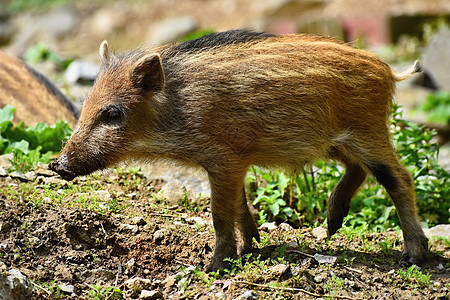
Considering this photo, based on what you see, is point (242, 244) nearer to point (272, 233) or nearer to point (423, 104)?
point (272, 233)

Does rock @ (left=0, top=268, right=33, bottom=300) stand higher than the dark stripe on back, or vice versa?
the dark stripe on back

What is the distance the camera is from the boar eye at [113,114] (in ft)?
14.7

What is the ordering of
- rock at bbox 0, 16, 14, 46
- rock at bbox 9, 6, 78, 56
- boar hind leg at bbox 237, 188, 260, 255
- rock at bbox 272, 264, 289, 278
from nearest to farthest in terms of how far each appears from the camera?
rock at bbox 272, 264, 289, 278, boar hind leg at bbox 237, 188, 260, 255, rock at bbox 9, 6, 78, 56, rock at bbox 0, 16, 14, 46

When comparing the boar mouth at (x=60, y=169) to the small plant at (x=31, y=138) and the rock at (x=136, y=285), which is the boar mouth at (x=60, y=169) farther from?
the small plant at (x=31, y=138)

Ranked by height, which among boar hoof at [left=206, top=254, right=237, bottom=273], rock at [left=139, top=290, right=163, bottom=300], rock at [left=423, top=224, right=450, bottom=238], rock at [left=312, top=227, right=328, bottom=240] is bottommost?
rock at [left=423, top=224, right=450, bottom=238]

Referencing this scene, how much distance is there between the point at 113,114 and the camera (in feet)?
14.7

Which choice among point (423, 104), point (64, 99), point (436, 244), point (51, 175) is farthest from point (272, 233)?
point (423, 104)

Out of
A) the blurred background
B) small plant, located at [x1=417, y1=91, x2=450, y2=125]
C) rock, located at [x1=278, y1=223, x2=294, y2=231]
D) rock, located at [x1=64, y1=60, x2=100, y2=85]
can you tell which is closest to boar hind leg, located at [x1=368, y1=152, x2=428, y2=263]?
rock, located at [x1=278, y1=223, x2=294, y2=231]

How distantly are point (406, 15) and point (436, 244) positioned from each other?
11132 millimetres

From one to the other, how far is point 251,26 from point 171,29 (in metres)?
2.31

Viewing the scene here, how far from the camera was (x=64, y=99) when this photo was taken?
7.08m

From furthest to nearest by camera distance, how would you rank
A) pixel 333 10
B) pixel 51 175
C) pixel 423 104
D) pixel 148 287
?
pixel 333 10 < pixel 423 104 < pixel 51 175 < pixel 148 287

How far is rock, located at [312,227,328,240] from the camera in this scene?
5115 mm

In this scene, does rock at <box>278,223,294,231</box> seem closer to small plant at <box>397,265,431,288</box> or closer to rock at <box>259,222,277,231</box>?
rock at <box>259,222,277,231</box>
